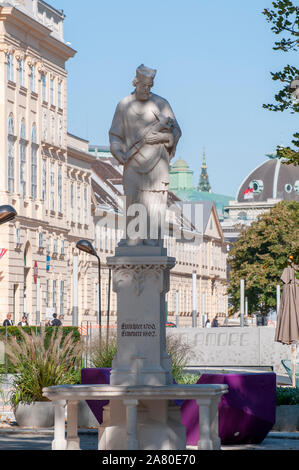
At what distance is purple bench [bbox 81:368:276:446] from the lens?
1700 centimetres

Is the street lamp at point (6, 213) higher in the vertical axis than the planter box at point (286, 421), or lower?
higher

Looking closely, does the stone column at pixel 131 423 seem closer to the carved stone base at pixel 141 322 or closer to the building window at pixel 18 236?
the carved stone base at pixel 141 322

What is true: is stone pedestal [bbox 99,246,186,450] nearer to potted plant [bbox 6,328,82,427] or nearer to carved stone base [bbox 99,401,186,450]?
carved stone base [bbox 99,401,186,450]

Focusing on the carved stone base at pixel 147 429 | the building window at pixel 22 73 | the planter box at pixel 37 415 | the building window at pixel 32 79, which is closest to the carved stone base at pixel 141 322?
the carved stone base at pixel 147 429

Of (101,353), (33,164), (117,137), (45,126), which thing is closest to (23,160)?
(33,164)

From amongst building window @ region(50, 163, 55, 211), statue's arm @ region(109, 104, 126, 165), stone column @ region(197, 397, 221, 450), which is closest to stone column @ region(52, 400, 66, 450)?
stone column @ region(197, 397, 221, 450)

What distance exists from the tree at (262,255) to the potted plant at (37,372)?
65964mm

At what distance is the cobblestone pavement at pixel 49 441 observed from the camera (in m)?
16.5

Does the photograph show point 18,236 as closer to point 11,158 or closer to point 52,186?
point 11,158

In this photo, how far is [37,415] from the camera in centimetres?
1969

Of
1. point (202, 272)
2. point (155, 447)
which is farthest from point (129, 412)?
point (202, 272)

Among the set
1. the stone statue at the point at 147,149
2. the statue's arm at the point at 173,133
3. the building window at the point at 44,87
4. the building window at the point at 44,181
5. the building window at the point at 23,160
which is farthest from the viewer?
the building window at the point at 44,181

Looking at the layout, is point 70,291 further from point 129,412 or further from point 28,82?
point 129,412

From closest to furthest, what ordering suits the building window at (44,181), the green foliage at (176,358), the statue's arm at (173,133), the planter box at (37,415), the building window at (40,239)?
the statue's arm at (173,133) → the planter box at (37,415) → the green foliage at (176,358) → the building window at (40,239) → the building window at (44,181)
